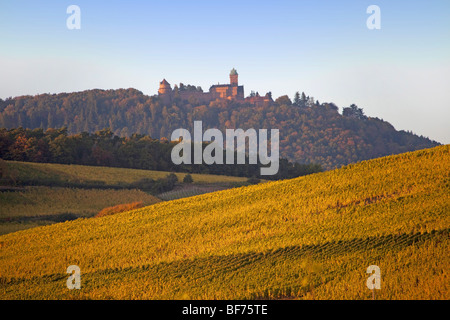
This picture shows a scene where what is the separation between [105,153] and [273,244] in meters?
71.1

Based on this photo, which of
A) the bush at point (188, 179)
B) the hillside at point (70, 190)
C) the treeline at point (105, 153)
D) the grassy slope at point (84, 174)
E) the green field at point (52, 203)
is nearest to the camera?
the green field at point (52, 203)

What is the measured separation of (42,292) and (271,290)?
1012 centimetres

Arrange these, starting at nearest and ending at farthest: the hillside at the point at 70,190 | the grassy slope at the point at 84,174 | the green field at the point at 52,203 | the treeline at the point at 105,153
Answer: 1. the green field at the point at 52,203
2. the hillside at the point at 70,190
3. the grassy slope at the point at 84,174
4. the treeline at the point at 105,153

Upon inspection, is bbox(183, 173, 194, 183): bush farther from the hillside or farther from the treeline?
the treeline

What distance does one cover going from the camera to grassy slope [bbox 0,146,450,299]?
1930 centimetres

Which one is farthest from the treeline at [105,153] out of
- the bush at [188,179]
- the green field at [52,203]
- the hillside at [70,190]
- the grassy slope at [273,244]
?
the grassy slope at [273,244]

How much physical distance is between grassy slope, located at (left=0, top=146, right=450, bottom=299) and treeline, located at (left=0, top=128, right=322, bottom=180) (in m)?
42.4

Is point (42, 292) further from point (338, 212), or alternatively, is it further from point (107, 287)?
point (338, 212)

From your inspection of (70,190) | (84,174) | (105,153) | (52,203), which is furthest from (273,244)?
(105,153)

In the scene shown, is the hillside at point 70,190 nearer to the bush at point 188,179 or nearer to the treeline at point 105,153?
the bush at point 188,179

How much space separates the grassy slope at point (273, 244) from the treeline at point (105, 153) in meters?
→ 42.4

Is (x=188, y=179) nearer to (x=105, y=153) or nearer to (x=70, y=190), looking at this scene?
(x=70, y=190)

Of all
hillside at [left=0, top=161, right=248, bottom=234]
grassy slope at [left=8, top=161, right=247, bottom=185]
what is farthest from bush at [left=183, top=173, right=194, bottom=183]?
grassy slope at [left=8, top=161, right=247, bottom=185]

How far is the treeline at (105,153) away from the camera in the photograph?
83.3 metres
